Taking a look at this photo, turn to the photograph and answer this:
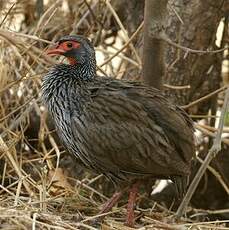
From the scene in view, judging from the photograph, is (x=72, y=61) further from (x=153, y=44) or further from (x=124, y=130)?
(x=124, y=130)

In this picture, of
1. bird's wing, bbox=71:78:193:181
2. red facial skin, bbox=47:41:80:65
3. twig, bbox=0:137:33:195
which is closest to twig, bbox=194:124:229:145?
bird's wing, bbox=71:78:193:181

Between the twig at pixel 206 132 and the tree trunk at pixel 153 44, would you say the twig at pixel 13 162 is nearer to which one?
the tree trunk at pixel 153 44

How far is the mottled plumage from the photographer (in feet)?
13.8

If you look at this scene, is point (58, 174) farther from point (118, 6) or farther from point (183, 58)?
point (118, 6)

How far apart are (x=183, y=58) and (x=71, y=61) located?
83cm

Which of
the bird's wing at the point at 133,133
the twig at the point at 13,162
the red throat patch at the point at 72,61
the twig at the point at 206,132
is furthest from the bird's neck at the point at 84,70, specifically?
the twig at the point at 206,132

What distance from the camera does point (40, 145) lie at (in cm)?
536

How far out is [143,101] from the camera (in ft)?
14.2

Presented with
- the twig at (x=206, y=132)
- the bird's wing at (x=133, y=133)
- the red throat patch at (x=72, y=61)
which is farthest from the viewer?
the twig at (x=206, y=132)

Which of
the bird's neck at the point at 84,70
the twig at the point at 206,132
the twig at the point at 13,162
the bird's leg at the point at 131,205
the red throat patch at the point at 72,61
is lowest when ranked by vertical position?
the bird's leg at the point at 131,205

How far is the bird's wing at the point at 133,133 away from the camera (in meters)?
4.20

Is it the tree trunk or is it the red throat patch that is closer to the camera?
the tree trunk

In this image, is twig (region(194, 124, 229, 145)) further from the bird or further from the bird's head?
the bird's head

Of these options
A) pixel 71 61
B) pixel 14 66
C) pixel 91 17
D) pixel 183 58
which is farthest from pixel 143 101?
pixel 91 17
